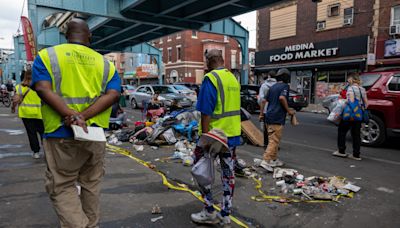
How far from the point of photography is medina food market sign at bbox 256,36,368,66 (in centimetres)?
1983

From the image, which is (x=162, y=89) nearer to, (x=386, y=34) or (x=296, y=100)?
(x=296, y=100)

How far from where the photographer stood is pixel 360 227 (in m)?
3.25

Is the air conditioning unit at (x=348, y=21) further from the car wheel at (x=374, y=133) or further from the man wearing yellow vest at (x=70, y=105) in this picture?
the man wearing yellow vest at (x=70, y=105)

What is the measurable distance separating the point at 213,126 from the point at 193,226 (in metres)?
1.10

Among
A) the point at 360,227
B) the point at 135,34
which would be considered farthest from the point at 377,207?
the point at 135,34

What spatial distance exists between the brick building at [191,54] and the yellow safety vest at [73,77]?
36.8 meters

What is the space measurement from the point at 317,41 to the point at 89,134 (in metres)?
22.9

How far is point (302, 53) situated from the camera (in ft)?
75.7

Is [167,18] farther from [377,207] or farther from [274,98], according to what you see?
[377,207]

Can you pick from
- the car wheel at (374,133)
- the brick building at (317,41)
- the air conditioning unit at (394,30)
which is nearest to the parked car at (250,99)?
the brick building at (317,41)

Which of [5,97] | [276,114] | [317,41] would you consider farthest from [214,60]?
[5,97]

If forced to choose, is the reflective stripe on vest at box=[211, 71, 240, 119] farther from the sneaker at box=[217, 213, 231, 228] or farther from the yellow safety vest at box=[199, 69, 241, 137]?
the sneaker at box=[217, 213, 231, 228]

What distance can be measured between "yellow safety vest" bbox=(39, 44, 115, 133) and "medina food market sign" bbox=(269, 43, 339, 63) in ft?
71.1

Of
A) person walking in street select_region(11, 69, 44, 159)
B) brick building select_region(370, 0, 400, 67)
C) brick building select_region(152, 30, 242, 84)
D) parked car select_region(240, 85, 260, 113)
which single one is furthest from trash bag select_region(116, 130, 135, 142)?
brick building select_region(152, 30, 242, 84)
